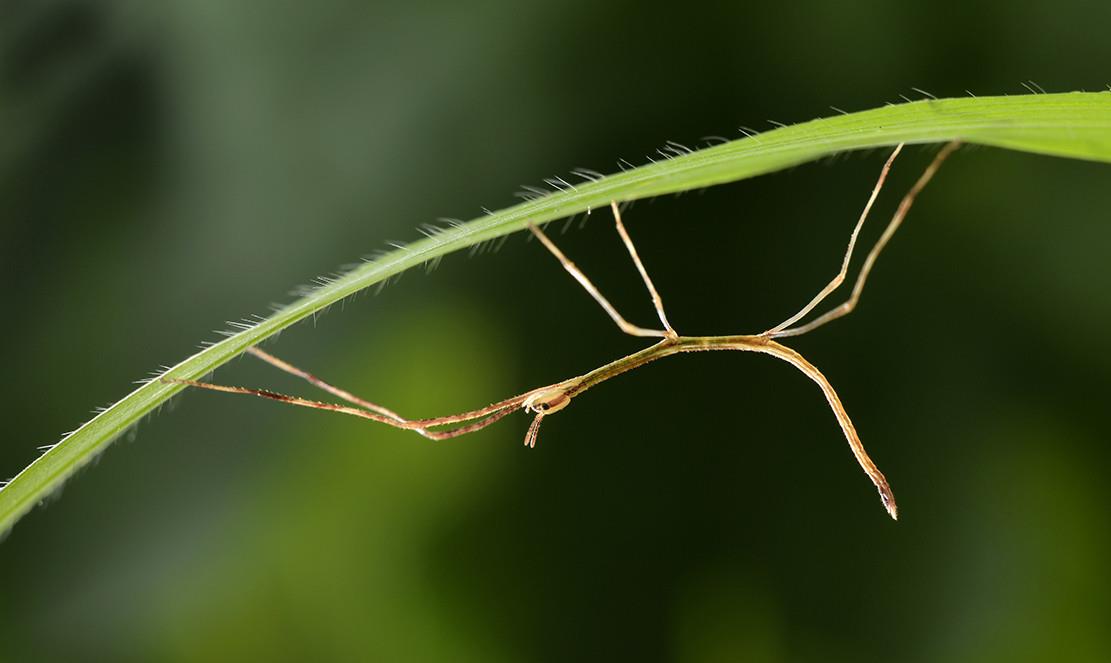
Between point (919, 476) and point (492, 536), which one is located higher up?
point (919, 476)

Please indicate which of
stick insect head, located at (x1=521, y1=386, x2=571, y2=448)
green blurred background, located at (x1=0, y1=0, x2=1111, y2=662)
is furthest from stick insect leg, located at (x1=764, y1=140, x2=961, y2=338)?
green blurred background, located at (x1=0, y1=0, x2=1111, y2=662)

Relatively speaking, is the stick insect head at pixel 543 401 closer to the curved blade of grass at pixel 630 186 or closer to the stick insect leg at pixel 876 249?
the stick insect leg at pixel 876 249

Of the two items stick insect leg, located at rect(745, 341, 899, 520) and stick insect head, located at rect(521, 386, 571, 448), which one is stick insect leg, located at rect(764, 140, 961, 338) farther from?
stick insect head, located at rect(521, 386, 571, 448)

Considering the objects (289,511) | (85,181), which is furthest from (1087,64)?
(85,181)

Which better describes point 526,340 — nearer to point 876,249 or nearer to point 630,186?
point 876,249

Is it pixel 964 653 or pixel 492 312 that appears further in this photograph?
pixel 492 312

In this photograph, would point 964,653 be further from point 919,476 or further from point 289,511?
point 289,511

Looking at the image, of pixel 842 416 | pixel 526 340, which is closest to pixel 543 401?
pixel 842 416
